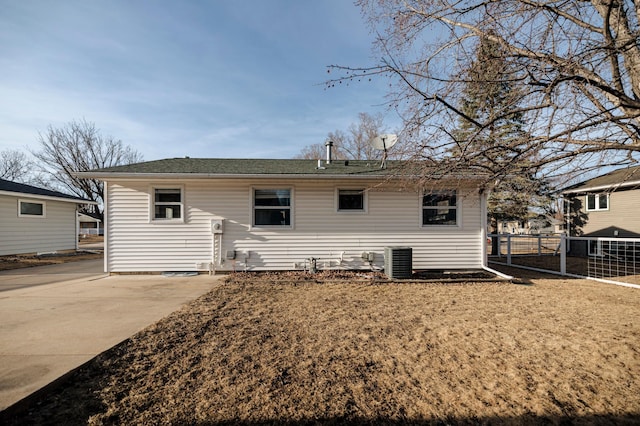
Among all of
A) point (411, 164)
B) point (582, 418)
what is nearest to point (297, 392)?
point (582, 418)

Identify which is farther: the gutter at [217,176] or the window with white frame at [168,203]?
the window with white frame at [168,203]

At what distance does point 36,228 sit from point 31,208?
39.2 inches

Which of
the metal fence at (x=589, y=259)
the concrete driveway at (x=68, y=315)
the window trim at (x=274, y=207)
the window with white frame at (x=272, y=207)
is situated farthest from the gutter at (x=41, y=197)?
the metal fence at (x=589, y=259)

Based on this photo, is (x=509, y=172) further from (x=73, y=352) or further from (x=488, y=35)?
(x=73, y=352)

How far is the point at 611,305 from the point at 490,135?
4.32 m

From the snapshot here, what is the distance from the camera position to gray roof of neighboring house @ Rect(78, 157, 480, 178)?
24.4 feet

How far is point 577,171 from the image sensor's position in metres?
3.76

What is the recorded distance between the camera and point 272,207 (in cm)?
817

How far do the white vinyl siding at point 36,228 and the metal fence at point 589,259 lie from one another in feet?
66.8

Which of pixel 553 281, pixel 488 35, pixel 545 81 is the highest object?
pixel 488 35

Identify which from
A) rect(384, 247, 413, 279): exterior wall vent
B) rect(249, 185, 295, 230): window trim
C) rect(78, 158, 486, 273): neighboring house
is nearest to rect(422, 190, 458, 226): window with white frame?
rect(78, 158, 486, 273): neighboring house

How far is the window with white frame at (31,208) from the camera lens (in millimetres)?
12727

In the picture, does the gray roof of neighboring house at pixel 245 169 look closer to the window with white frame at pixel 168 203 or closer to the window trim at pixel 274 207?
the window trim at pixel 274 207

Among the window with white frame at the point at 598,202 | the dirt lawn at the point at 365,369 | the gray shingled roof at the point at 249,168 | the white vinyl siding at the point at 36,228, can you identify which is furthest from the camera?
the window with white frame at the point at 598,202
